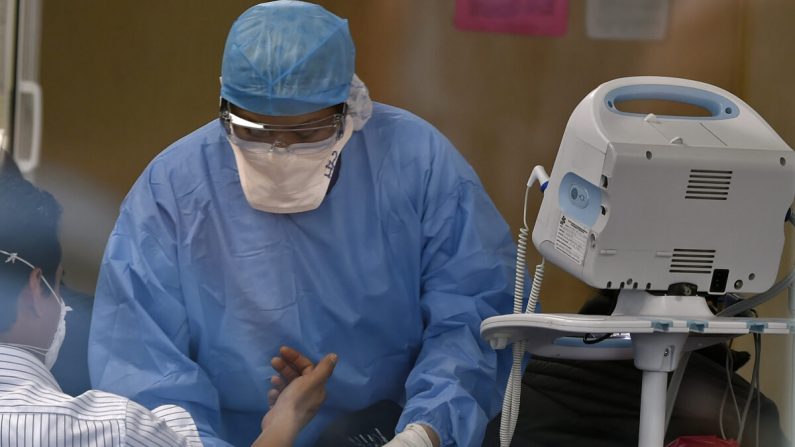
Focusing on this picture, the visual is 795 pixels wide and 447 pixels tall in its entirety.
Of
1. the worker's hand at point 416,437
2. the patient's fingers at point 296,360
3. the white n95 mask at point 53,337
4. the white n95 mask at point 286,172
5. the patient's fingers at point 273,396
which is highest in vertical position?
the white n95 mask at point 286,172

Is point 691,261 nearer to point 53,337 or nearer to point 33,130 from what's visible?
point 53,337

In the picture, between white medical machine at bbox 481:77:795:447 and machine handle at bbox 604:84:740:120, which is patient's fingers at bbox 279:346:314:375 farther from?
machine handle at bbox 604:84:740:120

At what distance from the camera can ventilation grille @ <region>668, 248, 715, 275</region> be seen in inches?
65.1

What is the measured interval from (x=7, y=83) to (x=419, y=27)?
0.92m

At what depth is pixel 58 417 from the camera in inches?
56.2

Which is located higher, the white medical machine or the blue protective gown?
the white medical machine

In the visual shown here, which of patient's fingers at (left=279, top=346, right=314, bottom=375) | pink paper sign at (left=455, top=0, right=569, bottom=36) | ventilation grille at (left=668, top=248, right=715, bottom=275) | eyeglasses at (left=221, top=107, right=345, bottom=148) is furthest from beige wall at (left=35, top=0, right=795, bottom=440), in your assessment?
ventilation grille at (left=668, top=248, right=715, bottom=275)

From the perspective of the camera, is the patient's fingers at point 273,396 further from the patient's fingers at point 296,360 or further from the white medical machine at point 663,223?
the white medical machine at point 663,223

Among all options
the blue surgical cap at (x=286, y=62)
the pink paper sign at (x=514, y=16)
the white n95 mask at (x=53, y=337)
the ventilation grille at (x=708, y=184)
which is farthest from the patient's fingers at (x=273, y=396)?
the pink paper sign at (x=514, y=16)

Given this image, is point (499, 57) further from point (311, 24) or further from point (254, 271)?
point (254, 271)

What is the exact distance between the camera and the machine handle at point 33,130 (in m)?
2.41

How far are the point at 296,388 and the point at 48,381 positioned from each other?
1.57 feet

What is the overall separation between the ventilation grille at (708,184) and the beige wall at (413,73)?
0.93 meters

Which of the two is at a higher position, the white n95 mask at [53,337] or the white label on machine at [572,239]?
the white label on machine at [572,239]
